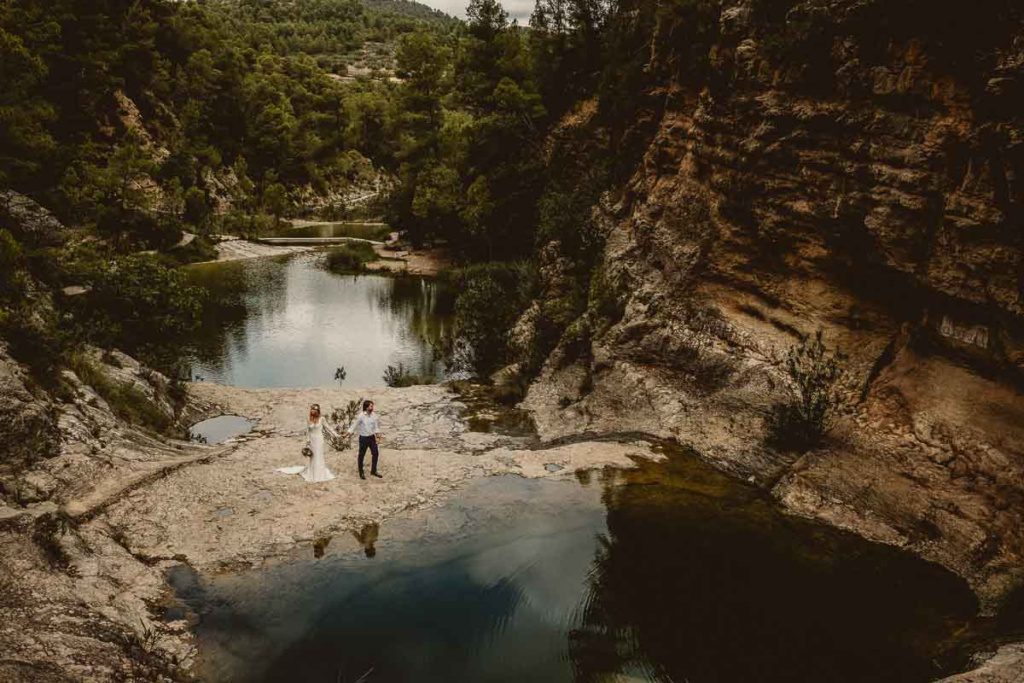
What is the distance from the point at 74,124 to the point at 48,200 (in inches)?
1148

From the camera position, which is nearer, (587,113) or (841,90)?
(841,90)

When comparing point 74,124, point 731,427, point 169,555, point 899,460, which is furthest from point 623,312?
point 74,124

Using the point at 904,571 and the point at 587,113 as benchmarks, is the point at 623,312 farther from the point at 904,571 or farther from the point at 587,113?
the point at 587,113

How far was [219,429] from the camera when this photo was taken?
1833 centimetres

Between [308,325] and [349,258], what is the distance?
15605mm

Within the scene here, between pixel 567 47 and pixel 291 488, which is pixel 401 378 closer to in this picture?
pixel 291 488

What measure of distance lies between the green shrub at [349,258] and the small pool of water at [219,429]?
27534 millimetres

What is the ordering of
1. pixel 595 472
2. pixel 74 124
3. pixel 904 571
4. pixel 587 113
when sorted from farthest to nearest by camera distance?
pixel 74 124 → pixel 587 113 → pixel 595 472 → pixel 904 571

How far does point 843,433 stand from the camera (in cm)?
1359

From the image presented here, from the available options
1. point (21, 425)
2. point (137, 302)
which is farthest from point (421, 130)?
point (21, 425)

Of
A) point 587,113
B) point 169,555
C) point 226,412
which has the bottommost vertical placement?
point 226,412

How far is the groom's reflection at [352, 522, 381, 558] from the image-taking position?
34.6 ft

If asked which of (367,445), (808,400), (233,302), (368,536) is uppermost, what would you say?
(808,400)

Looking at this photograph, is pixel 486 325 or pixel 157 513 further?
pixel 486 325
